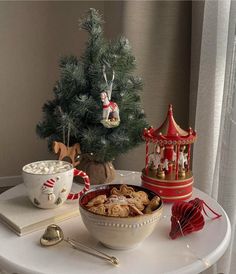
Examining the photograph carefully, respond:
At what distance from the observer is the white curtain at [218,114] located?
1012mm

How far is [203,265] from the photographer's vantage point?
62 centimetres

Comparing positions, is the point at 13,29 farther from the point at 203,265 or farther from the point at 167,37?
the point at 203,265

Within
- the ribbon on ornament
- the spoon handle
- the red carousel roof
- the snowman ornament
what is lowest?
the spoon handle

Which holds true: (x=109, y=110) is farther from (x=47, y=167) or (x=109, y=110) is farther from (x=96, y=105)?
(x=47, y=167)

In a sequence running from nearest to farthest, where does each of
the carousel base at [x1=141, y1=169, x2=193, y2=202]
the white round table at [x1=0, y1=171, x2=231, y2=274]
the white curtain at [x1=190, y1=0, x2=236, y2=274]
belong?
the white round table at [x1=0, y1=171, x2=231, y2=274]
the carousel base at [x1=141, y1=169, x2=193, y2=202]
the white curtain at [x1=190, y1=0, x2=236, y2=274]

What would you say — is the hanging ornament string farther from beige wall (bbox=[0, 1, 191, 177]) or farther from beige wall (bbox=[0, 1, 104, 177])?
beige wall (bbox=[0, 1, 104, 177])

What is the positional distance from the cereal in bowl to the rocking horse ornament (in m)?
0.23

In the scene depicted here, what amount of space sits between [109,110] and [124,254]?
38 cm

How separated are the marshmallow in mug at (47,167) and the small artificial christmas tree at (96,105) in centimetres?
12

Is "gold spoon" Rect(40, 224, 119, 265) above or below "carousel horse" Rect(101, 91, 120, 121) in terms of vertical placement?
below

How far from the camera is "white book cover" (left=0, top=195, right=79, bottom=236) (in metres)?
0.72

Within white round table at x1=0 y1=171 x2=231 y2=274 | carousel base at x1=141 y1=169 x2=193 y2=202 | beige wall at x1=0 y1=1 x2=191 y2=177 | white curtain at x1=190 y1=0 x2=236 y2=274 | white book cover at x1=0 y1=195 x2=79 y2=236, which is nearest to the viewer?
white round table at x1=0 y1=171 x2=231 y2=274

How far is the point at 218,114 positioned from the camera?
1.12 metres

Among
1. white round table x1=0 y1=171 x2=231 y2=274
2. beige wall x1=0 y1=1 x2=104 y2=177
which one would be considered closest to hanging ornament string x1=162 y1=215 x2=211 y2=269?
white round table x1=0 y1=171 x2=231 y2=274
